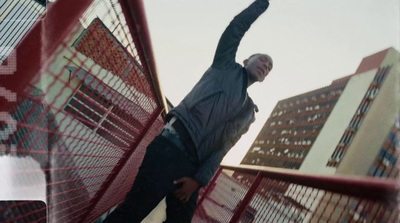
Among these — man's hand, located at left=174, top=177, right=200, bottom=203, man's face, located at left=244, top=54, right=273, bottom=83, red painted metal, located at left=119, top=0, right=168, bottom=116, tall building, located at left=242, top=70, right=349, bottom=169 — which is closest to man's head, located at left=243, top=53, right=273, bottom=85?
man's face, located at left=244, top=54, right=273, bottom=83

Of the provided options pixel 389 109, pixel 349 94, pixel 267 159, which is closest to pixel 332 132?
pixel 349 94

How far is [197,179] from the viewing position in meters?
1.87

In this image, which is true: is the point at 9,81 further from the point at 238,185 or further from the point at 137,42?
the point at 238,185

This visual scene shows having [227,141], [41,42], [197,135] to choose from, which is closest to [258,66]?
[227,141]

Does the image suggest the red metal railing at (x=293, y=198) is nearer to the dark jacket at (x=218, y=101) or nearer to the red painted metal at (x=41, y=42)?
the dark jacket at (x=218, y=101)

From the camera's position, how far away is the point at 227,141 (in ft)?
6.85

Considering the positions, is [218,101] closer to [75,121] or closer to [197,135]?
[197,135]

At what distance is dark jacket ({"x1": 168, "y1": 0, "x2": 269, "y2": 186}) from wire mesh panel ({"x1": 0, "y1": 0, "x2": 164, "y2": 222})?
524 millimetres

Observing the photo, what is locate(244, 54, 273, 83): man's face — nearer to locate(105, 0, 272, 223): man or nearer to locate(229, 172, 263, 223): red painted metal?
locate(105, 0, 272, 223): man

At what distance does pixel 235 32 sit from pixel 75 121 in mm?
1370

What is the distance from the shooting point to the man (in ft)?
5.53

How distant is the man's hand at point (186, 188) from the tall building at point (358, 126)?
26.8m

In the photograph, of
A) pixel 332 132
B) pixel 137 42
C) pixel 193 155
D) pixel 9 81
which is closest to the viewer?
pixel 9 81

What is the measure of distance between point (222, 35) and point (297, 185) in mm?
A: 1211
